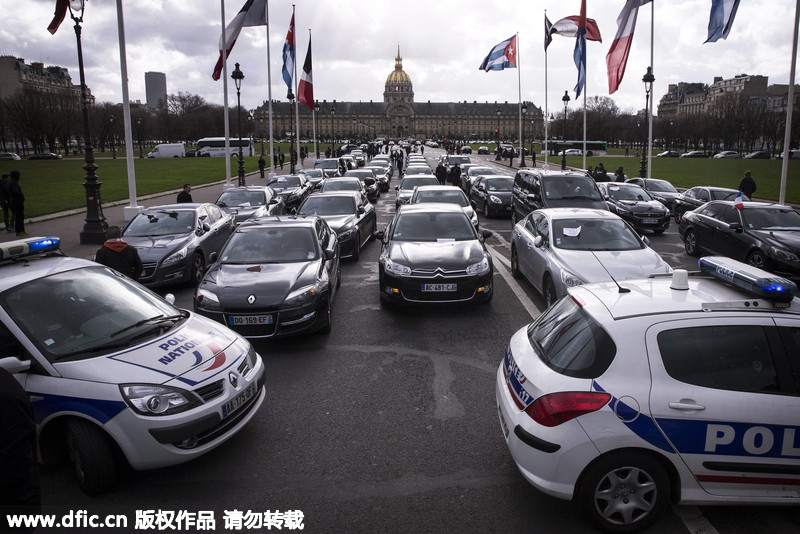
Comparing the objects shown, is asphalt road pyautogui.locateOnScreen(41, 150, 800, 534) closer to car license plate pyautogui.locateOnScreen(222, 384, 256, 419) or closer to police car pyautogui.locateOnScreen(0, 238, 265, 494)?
police car pyautogui.locateOnScreen(0, 238, 265, 494)

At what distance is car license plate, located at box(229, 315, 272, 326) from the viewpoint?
7.04 meters

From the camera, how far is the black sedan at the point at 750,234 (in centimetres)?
1080

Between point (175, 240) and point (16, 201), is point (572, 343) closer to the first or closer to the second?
point (175, 240)

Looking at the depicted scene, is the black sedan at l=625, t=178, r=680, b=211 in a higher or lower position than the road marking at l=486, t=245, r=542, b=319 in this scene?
higher

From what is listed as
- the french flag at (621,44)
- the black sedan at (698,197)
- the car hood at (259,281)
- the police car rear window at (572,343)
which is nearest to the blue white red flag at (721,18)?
the black sedan at (698,197)

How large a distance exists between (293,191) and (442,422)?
19.9 m

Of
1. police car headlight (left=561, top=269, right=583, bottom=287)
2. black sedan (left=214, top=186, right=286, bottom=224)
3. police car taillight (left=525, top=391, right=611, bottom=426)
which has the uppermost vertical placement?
black sedan (left=214, top=186, right=286, bottom=224)

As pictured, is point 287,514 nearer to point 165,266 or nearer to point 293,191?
point 165,266

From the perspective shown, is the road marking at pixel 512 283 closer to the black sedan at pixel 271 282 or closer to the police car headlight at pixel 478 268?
the police car headlight at pixel 478 268

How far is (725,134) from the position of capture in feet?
296

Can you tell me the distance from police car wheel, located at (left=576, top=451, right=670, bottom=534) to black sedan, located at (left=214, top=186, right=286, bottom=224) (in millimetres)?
14307

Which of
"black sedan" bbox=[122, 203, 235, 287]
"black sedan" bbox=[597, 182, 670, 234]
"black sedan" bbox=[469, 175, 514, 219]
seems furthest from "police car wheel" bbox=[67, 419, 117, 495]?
"black sedan" bbox=[469, 175, 514, 219]

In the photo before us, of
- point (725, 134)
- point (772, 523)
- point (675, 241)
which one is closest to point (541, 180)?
point (675, 241)

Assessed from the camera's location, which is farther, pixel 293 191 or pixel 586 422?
pixel 293 191
